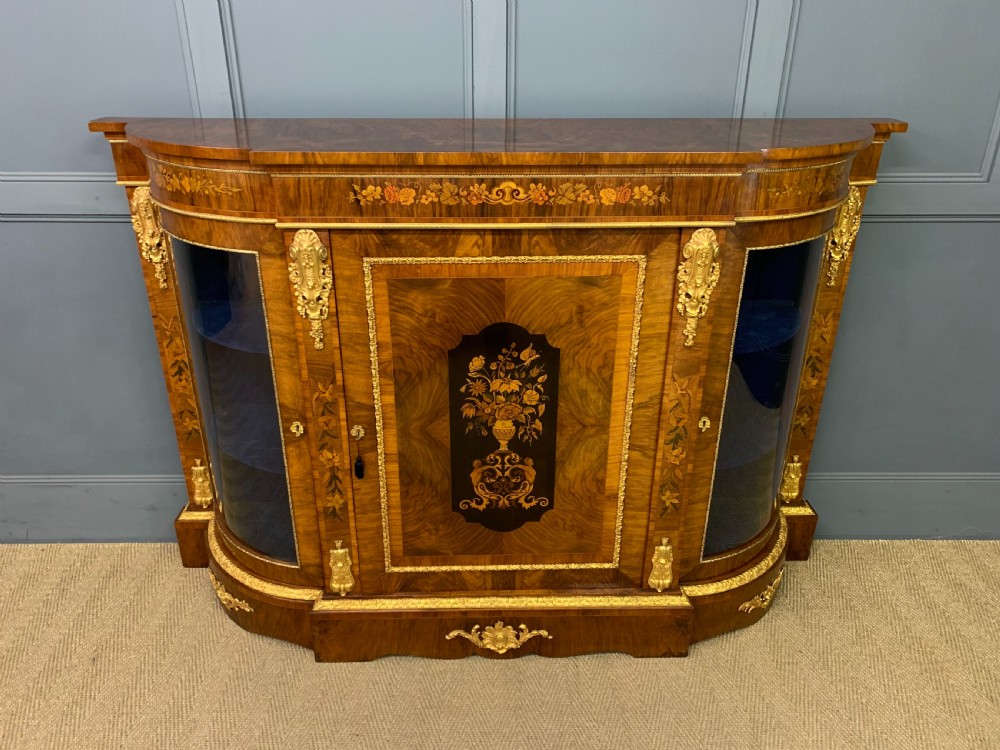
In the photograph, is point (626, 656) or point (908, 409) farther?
point (908, 409)

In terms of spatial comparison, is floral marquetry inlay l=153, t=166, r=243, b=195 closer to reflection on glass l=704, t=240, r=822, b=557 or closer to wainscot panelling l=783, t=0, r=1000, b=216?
reflection on glass l=704, t=240, r=822, b=557

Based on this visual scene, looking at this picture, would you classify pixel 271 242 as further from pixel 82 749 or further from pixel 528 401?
pixel 82 749

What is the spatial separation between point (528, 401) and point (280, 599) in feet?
2.58

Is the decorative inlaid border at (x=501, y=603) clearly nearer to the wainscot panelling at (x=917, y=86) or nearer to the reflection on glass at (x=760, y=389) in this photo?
the reflection on glass at (x=760, y=389)

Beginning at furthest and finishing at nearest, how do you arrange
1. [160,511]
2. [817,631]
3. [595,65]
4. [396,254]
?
[160,511] < [817,631] < [595,65] < [396,254]

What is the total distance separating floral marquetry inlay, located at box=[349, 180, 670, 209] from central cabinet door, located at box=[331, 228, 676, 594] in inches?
2.6

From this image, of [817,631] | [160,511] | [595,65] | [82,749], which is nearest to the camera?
[82,749]

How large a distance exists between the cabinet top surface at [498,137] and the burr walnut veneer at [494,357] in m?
0.01

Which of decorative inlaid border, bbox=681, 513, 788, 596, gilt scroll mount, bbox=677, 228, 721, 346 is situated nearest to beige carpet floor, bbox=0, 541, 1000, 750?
decorative inlaid border, bbox=681, 513, 788, 596

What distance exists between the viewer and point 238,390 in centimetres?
163

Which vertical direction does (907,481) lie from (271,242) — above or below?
below

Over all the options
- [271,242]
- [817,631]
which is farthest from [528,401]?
[817,631]

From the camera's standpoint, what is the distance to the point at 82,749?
155 centimetres

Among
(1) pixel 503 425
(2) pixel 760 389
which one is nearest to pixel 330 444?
(1) pixel 503 425
